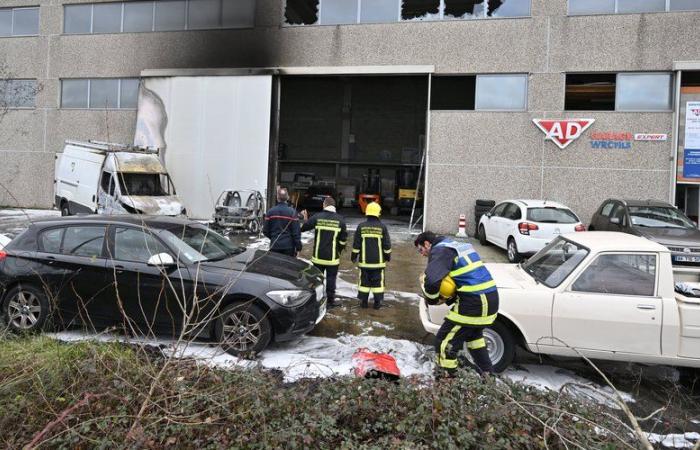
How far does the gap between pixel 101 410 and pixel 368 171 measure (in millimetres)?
25845

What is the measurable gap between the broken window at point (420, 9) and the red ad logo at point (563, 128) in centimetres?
493

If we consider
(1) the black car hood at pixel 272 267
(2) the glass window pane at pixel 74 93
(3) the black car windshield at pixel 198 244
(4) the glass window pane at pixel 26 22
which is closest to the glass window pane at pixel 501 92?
(1) the black car hood at pixel 272 267

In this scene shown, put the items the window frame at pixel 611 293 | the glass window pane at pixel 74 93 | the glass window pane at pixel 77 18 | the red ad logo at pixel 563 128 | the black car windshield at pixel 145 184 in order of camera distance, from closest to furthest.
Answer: the window frame at pixel 611 293 → the black car windshield at pixel 145 184 → the red ad logo at pixel 563 128 → the glass window pane at pixel 77 18 → the glass window pane at pixel 74 93

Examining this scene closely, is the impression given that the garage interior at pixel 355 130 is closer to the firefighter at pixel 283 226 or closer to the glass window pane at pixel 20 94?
the glass window pane at pixel 20 94

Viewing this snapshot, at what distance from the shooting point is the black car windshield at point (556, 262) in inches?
188

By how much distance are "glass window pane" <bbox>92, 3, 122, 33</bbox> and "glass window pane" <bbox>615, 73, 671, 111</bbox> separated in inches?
712

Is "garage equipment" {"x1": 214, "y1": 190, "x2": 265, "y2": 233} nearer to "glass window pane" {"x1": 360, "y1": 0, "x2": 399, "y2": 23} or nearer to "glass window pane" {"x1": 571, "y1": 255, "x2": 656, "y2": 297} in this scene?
"glass window pane" {"x1": 360, "y1": 0, "x2": 399, "y2": 23}

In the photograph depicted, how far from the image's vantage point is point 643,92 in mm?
14258

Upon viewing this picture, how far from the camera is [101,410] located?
293 centimetres

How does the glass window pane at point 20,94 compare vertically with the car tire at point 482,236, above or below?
above

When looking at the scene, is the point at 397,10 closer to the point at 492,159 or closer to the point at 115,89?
the point at 492,159

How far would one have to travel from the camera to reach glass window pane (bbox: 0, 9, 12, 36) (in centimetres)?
1989

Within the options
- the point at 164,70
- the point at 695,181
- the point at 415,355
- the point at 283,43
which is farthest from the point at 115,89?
the point at 695,181

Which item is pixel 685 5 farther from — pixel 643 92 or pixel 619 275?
pixel 619 275
